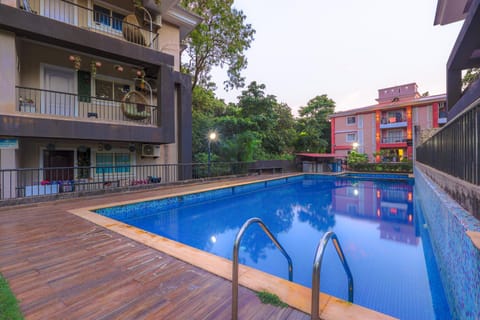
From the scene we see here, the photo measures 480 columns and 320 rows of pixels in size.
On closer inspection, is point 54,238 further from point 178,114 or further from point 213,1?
point 213,1

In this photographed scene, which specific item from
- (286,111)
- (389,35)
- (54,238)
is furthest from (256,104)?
(54,238)

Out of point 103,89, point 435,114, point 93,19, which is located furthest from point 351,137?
point 93,19

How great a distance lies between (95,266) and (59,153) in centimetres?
808

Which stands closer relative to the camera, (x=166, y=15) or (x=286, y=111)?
(x=166, y=15)

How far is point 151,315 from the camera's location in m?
1.70

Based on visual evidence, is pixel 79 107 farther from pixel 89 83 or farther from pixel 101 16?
pixel 101 16

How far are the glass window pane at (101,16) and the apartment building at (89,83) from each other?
0.12 ft

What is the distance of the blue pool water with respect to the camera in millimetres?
3123

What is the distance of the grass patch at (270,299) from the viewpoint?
70.9 inches

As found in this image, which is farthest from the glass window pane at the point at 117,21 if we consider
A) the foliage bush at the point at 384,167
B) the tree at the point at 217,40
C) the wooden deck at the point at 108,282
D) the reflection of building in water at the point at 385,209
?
the foliage bush at the point at 384,167

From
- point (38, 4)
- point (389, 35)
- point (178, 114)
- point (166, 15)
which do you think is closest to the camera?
point (38, 4)


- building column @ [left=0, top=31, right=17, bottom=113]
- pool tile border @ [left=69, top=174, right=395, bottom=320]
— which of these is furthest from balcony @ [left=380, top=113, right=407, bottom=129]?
building column @ [left=0, top=31, right=17, bottom=113]

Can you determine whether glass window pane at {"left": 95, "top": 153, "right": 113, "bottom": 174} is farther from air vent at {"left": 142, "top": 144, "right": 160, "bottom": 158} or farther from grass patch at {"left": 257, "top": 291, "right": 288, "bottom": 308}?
grass patch at {"left": 257, "top": 291, "right": 288, "bottom": 308}

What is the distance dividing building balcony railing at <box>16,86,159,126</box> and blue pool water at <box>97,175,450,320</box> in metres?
4.43
